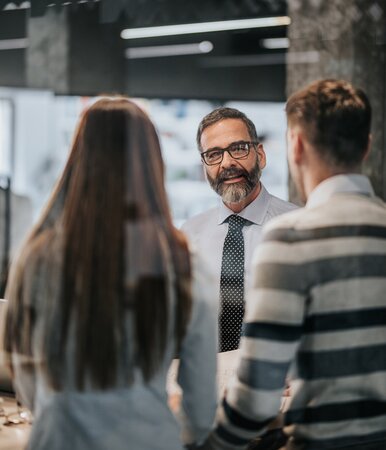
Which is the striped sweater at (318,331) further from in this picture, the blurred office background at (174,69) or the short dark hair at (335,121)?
the blurred office background at (174,69)

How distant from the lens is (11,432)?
2.05 meters

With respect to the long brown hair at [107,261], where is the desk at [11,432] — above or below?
below

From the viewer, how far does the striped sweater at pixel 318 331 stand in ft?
5.53

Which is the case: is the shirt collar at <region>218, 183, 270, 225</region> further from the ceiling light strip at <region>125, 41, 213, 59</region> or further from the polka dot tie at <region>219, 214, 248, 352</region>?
the ceiling light strip at <region>125, 41, 213, 59</region>

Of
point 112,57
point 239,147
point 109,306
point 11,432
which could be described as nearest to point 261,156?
point 239,147

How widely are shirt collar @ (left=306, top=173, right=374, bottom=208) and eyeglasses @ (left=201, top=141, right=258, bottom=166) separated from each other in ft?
1.21

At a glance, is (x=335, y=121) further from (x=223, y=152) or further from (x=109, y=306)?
(x=109, y=306)

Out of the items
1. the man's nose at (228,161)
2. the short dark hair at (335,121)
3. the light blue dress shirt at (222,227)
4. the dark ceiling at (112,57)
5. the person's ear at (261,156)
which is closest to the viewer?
the short dark hair at (335,121)

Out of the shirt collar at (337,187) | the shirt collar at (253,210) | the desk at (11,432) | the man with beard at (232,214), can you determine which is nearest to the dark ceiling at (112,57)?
the man with beard at (232,214)

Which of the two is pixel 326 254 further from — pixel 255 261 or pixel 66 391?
pixel 66 391

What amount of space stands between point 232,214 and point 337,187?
42cm

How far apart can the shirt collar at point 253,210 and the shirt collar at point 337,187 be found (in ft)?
1.01

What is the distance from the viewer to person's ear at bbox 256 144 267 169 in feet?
7.16

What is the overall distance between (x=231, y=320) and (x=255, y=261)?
0.35 m
